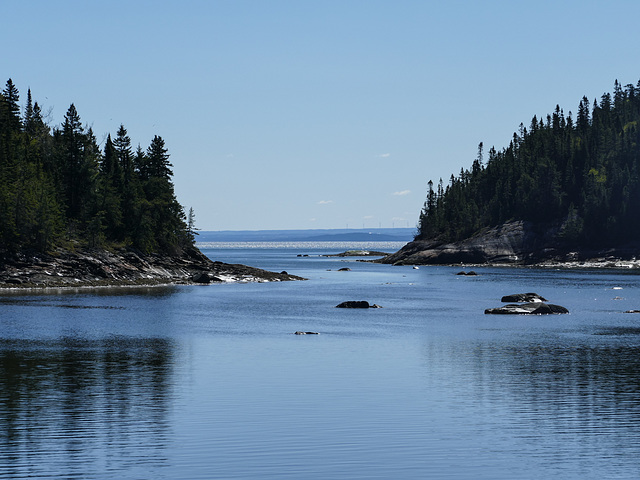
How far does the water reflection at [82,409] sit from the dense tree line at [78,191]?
6290 centimetres

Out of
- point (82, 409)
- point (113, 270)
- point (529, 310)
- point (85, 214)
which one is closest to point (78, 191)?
point (85, 214)

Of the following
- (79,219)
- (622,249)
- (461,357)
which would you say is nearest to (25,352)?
(461,357)

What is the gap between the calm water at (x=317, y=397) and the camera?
69.6 ft

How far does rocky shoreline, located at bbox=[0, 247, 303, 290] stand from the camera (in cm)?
10456

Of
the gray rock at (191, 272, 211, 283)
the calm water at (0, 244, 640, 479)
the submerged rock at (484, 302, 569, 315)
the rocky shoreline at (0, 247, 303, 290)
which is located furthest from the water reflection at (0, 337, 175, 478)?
the gray rock at (191, 272, 211, 283)

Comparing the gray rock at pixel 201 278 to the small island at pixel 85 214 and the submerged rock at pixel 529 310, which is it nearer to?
the small island at pixel 85 214

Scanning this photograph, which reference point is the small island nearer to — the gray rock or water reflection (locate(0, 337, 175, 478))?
the gray rock

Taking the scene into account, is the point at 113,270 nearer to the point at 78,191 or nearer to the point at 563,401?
the point at 78,191

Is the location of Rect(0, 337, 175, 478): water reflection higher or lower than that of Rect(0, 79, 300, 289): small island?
lower

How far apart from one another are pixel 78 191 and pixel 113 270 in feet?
66.5

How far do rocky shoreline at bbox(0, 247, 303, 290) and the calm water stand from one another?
108 ft

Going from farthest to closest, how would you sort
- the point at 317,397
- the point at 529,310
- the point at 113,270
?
1. the point at 113,270
2. the point at 529,310
3. the point at 317,397

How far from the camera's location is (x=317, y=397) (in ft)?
104

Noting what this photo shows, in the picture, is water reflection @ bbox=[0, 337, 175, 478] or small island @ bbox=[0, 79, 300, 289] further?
small island @ bbox=[0, 79, 300, 289]
